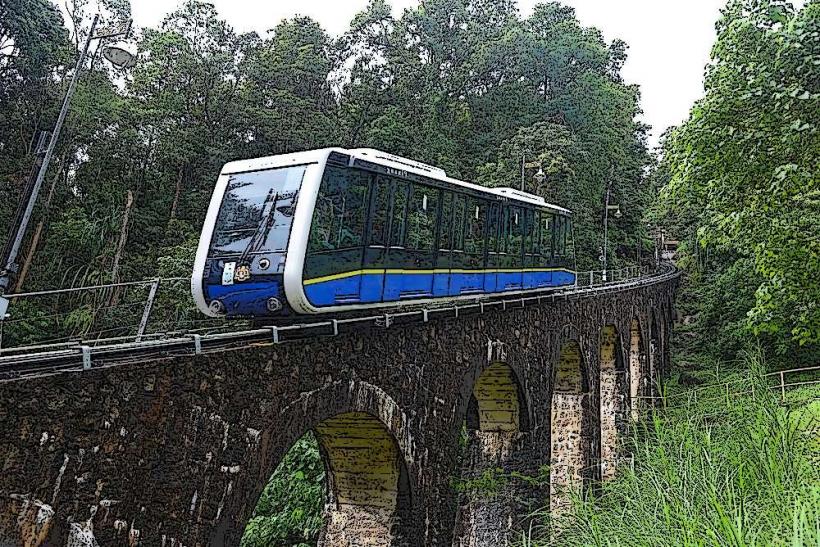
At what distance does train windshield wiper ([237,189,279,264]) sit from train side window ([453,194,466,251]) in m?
2.73

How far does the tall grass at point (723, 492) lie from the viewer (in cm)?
337

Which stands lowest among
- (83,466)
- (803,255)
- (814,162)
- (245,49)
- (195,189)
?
(83,466)

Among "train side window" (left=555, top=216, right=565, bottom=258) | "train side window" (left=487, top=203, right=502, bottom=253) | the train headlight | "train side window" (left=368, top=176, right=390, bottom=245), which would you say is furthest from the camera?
"train side window" (left=555, top=216, right=565, bottom=258)

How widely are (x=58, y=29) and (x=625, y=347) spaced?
17372 mm

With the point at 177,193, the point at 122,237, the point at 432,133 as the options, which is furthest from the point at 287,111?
the point at 432,133

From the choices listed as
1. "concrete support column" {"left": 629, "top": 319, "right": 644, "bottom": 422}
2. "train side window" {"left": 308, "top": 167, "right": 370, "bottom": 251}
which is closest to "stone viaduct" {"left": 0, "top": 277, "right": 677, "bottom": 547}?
"train side window" {"left": 308, "top": 167, "right": 370, "bottom": 251}

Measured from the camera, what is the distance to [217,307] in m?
5.95

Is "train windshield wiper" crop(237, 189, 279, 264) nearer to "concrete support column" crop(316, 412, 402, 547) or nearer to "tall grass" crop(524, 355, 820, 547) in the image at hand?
"concrete support column" crop(316, 412, 402, 547)

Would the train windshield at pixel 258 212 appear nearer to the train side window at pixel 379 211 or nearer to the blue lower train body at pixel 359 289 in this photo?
the blue lower train body at pixel 359 289

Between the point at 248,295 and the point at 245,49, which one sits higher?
the point at 245,49

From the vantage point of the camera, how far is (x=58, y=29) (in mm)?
19953

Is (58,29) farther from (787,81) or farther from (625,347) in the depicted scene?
(787,81)

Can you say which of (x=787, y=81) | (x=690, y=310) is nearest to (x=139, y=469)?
(x=787, y=81)

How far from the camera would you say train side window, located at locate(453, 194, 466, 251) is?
8165 mm
